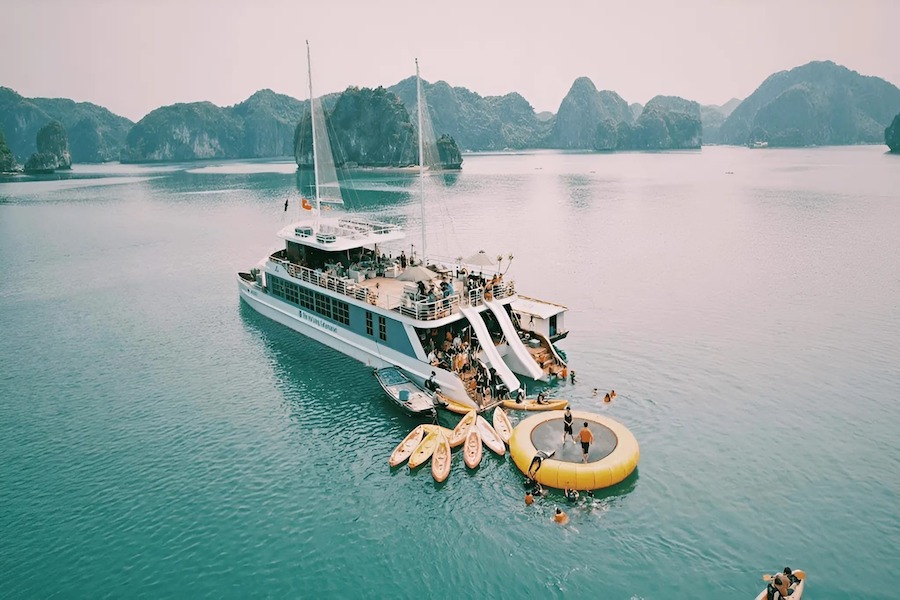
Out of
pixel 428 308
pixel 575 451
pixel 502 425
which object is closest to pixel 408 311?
pixel 428 308

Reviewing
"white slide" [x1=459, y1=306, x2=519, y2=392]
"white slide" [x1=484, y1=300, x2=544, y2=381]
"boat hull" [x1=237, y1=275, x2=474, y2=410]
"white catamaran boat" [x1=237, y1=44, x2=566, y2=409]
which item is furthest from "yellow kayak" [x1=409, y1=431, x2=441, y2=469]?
"white slide" [x1=484, y1=300, x2=544, y2=381]

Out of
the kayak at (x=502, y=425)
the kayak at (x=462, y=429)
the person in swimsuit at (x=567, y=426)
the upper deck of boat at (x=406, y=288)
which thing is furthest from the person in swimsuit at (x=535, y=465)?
the upper deck of boat at (x=406, y=288)

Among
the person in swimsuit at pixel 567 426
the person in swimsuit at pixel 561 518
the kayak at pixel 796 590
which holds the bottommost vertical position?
the kayak at pixel 796 590

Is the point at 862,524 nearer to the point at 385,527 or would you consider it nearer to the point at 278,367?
the point at 385,527

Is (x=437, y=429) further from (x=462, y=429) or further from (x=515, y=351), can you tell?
(x=515, y=351)

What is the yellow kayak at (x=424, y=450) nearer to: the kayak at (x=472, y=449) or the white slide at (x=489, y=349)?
the kayak at (x=472, y=449)

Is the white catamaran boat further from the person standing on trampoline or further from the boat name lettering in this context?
the person standing on trampoline
